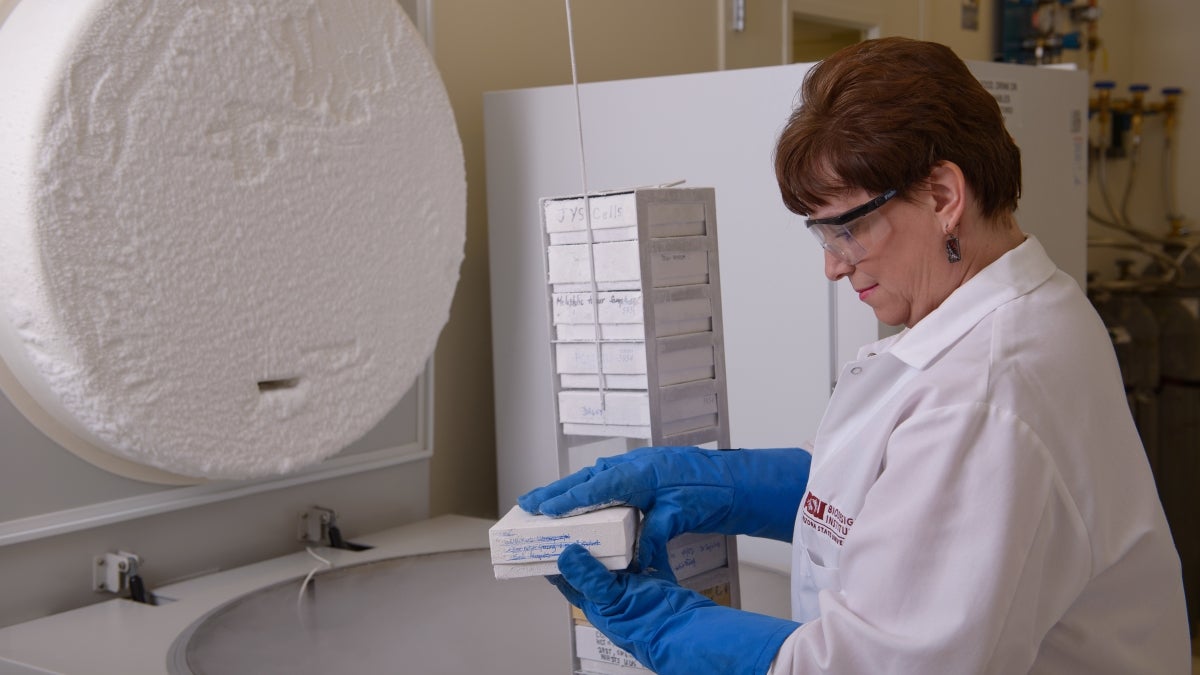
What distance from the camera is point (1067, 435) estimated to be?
1.05m

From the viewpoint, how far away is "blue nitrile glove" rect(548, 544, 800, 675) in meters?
1.13

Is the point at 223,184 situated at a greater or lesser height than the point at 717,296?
greater

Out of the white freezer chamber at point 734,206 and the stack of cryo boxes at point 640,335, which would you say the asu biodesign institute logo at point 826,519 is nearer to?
the stack of cryo boxes at point 640,335

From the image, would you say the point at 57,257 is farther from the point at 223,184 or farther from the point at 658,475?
the point at 658,475

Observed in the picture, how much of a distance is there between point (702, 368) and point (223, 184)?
742 mm

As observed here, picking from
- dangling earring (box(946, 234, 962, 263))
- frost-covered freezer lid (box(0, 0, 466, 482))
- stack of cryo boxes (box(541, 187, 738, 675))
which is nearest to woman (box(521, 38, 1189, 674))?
dangling earring (box(946, 234, 962, 263))

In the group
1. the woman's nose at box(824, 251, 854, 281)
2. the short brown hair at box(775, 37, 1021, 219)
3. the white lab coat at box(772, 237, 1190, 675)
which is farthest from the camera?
the woman's nose at box(824, 251, 854, 281)

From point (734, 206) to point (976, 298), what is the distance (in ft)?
2.87

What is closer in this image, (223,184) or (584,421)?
(584,421)

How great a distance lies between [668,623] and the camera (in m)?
1.21

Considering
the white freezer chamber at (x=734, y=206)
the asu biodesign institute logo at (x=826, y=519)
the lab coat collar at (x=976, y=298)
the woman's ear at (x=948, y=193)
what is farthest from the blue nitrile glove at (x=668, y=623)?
the white freezer chamber at (x=734, y=206)

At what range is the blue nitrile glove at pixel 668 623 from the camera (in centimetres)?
113

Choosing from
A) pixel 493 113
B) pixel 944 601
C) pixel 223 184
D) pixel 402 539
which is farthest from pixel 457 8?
pixel 944 601

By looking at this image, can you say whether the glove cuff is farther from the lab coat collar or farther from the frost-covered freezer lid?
the frost-covered freezer lid
